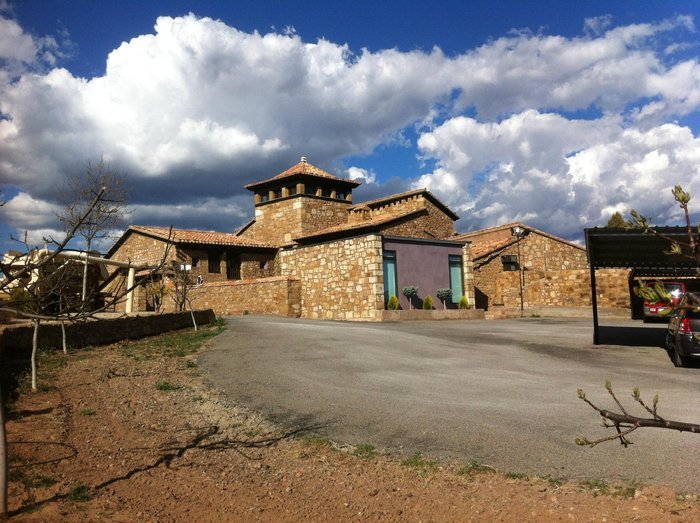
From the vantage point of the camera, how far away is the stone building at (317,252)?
966 inches

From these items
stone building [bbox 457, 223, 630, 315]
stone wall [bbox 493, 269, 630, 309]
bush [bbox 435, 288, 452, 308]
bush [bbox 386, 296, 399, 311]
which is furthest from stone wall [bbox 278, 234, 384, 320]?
stone wall [bbox 493, 269, 630, 309]

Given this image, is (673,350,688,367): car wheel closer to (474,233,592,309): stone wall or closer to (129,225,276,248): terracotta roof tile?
(474,233,592,309): stone wall

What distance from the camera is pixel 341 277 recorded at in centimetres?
2502

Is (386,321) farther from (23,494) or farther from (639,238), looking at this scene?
(23,494)

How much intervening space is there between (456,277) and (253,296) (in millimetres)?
10957

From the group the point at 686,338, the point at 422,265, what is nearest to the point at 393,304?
Answer: the point at 422,265

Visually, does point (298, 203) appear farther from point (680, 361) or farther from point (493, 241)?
point (680, 361)

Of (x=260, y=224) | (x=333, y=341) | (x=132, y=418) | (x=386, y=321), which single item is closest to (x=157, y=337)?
(x=333, y=341)

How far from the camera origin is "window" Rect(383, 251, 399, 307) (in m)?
24.3

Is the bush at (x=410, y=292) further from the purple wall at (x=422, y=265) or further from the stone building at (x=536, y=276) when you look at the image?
the stone building at (x=536, y=276)

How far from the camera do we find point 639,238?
13766 millimetres

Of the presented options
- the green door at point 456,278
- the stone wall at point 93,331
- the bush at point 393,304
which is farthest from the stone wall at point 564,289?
the stone wall at point 93,331

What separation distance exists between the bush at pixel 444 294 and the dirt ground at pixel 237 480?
19.5 m

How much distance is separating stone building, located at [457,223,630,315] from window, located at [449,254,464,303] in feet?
7.78
